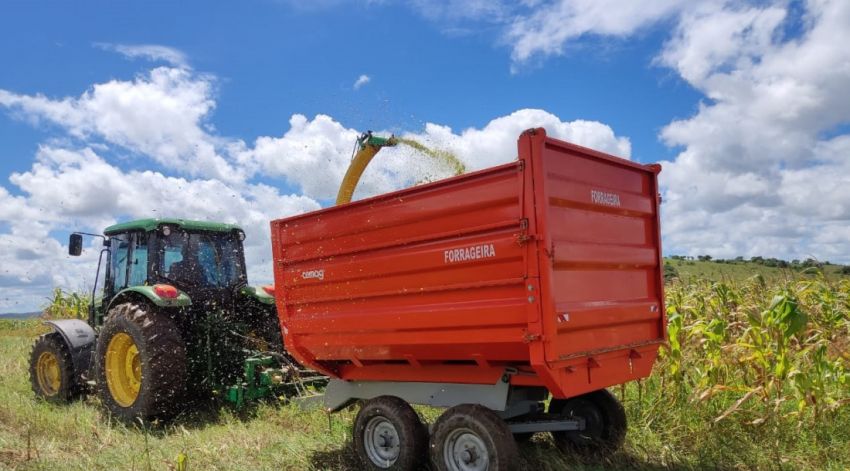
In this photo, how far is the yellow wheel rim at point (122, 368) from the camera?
24.3ft

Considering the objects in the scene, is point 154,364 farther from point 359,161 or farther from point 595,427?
point 595,427

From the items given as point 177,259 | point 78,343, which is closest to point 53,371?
point 78,343

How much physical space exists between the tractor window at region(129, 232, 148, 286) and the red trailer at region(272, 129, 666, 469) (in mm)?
2501

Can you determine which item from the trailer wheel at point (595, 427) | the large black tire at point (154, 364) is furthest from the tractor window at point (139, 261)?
the trailer wheel at point (595, 427)

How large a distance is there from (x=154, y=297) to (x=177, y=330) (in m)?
0.45

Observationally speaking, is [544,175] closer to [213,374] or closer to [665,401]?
[665,401]

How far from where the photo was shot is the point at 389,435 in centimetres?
523

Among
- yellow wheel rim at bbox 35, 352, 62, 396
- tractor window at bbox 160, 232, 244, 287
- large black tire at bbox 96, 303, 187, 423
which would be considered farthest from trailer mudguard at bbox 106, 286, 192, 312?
yellow wheel rim at bbox 35, 352, 62, 396

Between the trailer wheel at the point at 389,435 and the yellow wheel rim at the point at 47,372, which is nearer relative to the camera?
the trailer wheel at the point at 389,435

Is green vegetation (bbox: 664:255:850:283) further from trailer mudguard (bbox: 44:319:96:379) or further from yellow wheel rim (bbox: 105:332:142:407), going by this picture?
trailer mudguard (bbox: 44:319:96:379)

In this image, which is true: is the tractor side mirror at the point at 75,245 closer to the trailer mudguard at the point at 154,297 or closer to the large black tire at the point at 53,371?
the trailer mudguard at the point at 154,297

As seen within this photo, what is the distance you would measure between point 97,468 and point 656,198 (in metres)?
5.08

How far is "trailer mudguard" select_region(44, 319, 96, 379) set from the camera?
27.9ft

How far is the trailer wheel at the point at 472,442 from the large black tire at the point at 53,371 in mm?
5887
